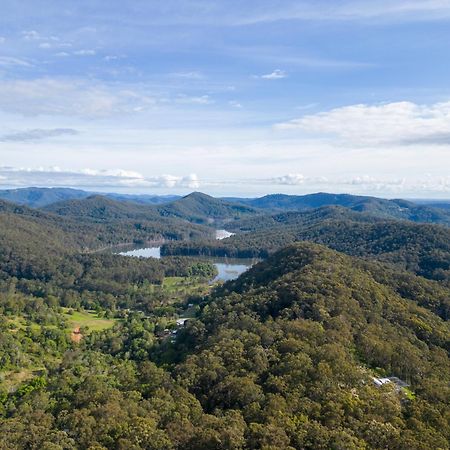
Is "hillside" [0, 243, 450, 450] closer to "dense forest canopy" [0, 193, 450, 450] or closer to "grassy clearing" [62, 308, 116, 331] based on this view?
"dense forest canopy" [0, 193, 450, 450]

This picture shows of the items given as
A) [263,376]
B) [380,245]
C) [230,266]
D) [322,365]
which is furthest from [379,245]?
[263,376]

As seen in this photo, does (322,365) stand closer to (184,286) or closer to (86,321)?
(86,321)

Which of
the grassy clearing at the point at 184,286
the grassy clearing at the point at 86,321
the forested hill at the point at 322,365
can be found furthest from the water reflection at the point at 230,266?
the forested hill at the point at 322,365

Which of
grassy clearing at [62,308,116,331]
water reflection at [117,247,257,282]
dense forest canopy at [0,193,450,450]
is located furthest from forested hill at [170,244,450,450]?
water reflection at [117,247,257,282]

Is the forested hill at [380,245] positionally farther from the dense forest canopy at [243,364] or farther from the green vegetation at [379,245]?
the dense forest canopy at [243,364]

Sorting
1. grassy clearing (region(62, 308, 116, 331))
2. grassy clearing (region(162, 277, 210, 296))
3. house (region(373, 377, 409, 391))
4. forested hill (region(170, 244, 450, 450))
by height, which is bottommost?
grassy clearing (region(162, 277, 210, 296))

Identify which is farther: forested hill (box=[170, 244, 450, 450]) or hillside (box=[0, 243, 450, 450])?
forested hill (box=[170, 244, 450, 450])
